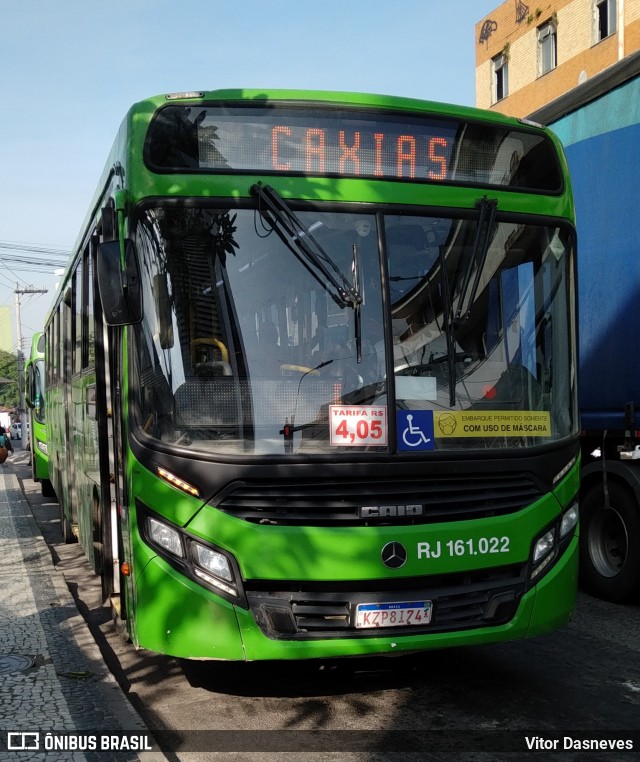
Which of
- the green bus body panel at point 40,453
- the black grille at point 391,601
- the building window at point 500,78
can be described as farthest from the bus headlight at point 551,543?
the building window at point 500,78

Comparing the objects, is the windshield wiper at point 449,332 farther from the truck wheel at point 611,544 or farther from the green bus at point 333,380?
the truck wheel at point 611,544

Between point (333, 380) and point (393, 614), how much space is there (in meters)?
1.22

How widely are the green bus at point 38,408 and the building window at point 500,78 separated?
58.5 ft

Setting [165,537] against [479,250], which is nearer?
[165,537]

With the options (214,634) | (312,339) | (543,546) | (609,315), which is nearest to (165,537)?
(214,634)

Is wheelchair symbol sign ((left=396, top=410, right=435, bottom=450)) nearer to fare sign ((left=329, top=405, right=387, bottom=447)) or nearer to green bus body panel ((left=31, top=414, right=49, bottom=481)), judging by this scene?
fare sign ((left=329, top=405, right=387, bottom=447))

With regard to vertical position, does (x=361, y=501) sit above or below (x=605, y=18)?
below

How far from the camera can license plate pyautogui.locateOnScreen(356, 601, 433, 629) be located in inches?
→ 186

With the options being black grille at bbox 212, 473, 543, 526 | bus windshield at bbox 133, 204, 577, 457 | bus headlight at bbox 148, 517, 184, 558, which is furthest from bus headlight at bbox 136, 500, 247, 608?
bus windshield at bbox 133, 204, 577, 457

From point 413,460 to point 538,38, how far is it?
26357mm

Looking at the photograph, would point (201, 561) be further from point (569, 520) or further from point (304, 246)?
point (569, 520)

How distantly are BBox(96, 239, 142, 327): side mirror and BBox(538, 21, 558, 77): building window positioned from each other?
25.5m

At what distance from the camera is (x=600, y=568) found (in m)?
8.00

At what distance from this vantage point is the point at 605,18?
82.9 feet
